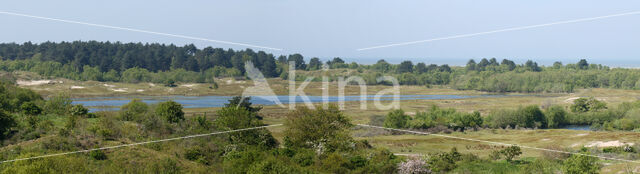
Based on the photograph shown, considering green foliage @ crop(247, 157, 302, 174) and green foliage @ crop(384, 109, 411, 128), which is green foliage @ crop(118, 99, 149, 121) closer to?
green foliage @ crop(247, 157, 302, 174)

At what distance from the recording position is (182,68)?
5128 inches

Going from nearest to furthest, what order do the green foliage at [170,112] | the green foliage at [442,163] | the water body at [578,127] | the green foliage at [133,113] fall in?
the green foliage at [442,163]
the green foliage at [170,112]
the green foliage at [133,113]
the water body at [578,127]

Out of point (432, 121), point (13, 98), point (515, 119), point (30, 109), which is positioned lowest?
point (515, 119)

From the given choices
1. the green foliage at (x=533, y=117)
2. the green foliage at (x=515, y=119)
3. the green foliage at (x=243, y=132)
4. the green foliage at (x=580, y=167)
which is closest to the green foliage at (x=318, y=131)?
the green foliage at (x=243, y=132)

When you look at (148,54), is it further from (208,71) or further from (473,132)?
(473,132)

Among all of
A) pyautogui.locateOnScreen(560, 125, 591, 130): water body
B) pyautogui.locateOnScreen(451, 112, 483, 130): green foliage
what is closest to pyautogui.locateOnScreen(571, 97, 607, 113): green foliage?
pyautogui.locateOnScreen(560, 125, 591, 130): water body

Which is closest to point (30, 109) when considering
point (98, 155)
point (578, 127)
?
point (98, 155)

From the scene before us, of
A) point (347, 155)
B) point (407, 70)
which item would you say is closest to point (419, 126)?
point (347, 155)

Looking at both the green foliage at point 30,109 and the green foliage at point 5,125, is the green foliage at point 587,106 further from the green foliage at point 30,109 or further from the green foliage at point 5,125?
the green foliage at point 5,125

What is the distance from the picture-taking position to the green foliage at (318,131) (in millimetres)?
36625

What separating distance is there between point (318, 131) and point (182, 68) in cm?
9744

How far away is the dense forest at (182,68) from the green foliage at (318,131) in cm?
7657

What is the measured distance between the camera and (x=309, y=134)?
127ft

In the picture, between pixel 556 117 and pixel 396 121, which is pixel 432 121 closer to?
pixel 396 121
